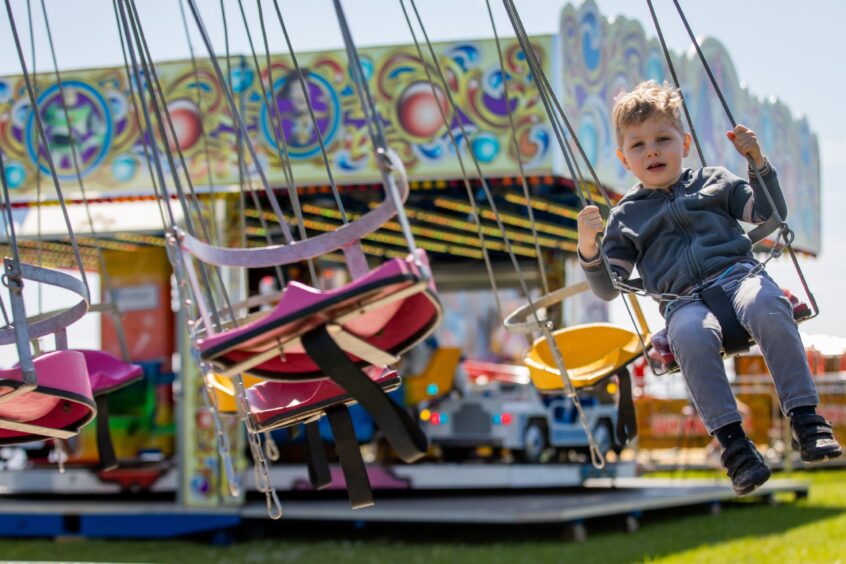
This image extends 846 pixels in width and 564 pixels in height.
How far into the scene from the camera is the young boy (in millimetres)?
3506

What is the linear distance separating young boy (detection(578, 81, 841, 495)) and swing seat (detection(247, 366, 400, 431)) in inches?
28.2

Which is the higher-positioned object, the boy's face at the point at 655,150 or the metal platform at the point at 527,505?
the boy's face at the point at 655,150

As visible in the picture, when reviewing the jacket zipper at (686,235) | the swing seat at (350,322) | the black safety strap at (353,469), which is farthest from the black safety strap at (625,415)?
the swing seat at (350,322)

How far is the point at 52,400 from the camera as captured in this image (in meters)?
4.33

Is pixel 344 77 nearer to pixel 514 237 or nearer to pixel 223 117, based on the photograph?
pixel 223 117

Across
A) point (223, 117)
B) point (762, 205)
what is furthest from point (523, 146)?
point (762, 205)

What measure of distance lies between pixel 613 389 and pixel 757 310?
35.0ft

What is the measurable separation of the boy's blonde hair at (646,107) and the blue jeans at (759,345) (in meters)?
0.57

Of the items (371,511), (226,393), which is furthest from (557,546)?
(226,393)

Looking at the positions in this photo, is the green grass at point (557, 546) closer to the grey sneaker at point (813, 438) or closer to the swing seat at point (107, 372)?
the swing seat at point (107, 372)

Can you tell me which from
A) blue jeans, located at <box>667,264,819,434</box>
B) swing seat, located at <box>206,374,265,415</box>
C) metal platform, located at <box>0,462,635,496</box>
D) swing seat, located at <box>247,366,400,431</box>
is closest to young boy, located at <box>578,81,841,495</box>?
blue jeans, located at <box>667,264,819,434</box>

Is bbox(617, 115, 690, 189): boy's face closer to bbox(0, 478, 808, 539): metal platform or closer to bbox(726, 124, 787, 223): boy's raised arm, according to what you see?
bbox(726, 124, 787, 223): boy's raised arm

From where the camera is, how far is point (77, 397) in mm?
4105

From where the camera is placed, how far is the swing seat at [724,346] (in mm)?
3689
